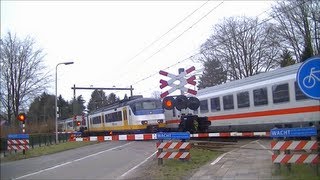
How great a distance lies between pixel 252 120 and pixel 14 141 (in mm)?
13331

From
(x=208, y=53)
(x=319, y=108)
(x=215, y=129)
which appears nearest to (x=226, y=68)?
(x=208, y=53)

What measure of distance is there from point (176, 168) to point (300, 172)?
4.30 metres

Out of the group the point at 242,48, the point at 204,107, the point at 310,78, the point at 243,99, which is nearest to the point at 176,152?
the point at 310,78

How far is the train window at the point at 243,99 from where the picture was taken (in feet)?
76.1

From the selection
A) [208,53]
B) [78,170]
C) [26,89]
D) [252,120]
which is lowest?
[78,170]

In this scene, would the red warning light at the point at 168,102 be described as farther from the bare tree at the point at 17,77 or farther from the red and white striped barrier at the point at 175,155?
the bare tree at the point at 17,77

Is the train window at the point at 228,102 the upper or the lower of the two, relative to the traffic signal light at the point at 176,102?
upper

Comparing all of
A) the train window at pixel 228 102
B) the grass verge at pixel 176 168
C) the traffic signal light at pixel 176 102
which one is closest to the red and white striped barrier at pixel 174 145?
the grass verge at pixel 176 168

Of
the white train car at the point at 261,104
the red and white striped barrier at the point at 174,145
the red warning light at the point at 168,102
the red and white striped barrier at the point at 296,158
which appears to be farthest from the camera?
the white train car at the point at 261,104

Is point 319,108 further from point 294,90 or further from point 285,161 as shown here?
point 285,161

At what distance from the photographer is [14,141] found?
2616 centimetres

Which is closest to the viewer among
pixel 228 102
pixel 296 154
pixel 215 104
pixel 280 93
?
pixel 296 154

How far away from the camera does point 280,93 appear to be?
67.3 feet

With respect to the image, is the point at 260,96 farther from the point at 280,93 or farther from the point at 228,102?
the point at 228,102
